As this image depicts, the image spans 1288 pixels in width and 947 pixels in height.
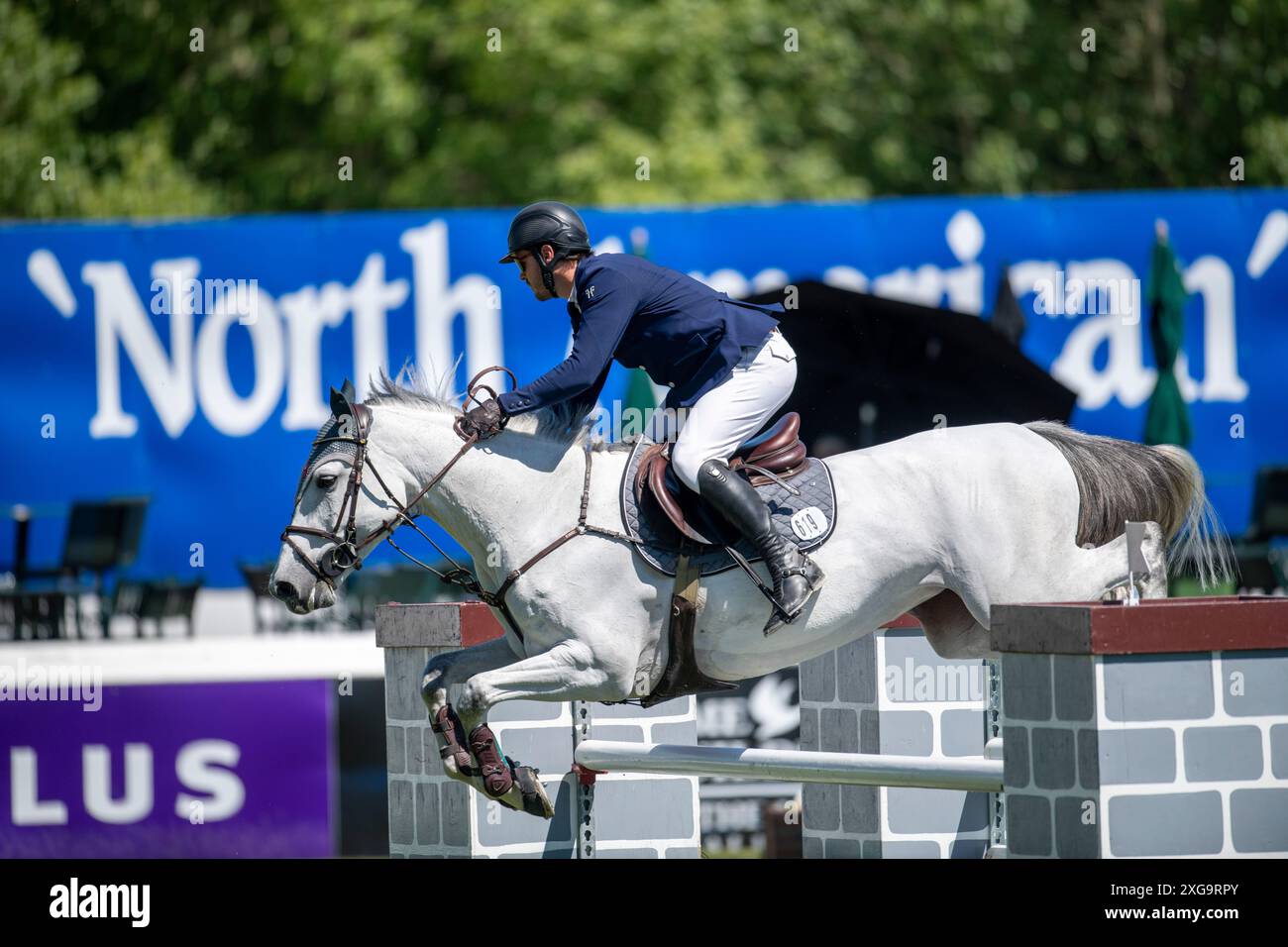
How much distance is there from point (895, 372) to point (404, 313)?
3.10 meters

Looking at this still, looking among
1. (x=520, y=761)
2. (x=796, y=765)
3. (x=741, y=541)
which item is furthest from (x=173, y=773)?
(x=741, y=541)

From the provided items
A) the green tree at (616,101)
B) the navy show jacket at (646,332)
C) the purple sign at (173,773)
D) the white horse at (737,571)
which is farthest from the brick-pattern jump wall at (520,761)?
the green tree at (616,101)

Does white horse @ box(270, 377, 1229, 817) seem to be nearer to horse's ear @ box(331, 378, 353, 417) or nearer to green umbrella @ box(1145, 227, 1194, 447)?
horse's ear @ box(331, 378, 353, 417)

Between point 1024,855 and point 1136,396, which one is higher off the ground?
point 1136,396

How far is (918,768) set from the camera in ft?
16.4

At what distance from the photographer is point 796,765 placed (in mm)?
5309

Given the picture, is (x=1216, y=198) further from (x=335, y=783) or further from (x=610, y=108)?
(x=610, y=108)

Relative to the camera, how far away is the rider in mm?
5059

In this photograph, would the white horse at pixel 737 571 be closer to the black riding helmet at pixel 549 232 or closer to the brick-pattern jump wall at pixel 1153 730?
the black riding helmet at pixel 549 232

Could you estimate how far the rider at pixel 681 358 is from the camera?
5059mm

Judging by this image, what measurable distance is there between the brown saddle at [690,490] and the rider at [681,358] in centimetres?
7

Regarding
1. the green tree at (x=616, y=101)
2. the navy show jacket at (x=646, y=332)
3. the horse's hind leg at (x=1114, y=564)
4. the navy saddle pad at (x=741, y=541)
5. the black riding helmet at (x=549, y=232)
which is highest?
the green tree at (x=616, y=101)
